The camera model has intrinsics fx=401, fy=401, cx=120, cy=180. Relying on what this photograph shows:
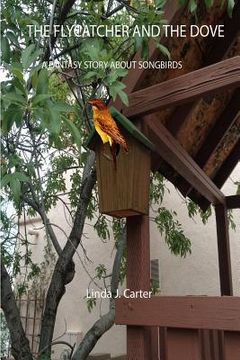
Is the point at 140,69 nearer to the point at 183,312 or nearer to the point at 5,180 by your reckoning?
the point at 5,180

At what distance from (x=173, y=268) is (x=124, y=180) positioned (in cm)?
336

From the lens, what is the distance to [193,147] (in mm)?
2842

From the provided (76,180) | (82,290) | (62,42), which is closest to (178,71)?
(62,42)

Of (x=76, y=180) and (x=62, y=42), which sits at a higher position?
(x=62, y=42)

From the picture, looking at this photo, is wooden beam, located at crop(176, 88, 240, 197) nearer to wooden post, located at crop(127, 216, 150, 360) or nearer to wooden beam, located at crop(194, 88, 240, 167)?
wooden beam, located at crop(194, 88, 240, 167)

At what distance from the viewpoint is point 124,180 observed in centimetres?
164

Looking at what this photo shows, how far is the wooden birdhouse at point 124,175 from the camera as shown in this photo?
64.0 inches

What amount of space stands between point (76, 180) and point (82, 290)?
7.22ft

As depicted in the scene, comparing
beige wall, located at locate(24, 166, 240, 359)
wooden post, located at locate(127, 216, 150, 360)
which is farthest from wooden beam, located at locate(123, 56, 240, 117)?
beige wall, located at locate(24, 166, 240, 359)

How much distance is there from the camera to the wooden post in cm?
163

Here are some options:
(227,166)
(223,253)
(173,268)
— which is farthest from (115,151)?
(173,268)

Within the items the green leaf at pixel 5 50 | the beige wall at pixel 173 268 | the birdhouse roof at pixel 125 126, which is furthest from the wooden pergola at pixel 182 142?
the beige wall at pixel 173 268

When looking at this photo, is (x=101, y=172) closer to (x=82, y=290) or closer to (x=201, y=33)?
(x=201, y=33)

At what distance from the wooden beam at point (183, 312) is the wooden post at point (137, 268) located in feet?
0.20
